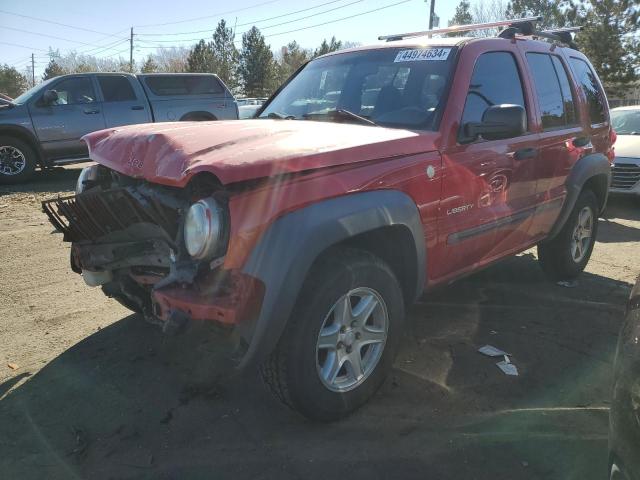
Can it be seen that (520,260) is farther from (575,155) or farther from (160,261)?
(160,261)

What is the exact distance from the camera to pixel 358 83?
3666 mm

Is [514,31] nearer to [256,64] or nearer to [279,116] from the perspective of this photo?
[279,116]

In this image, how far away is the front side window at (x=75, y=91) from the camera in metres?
10.4

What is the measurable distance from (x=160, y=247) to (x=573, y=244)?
384cm

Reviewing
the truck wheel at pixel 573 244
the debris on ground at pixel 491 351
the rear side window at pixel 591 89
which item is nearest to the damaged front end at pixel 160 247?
the debris on ground at pixel 491 351

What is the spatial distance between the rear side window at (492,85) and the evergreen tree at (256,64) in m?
39.5

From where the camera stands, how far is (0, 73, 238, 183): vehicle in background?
9852 mm

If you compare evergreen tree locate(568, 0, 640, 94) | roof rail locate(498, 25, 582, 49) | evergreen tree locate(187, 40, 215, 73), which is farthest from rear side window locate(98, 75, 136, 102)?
evergreen tree locate(187, 40, 215, 73)

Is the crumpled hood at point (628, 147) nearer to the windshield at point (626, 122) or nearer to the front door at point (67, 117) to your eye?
the windshield at point (626, 122)

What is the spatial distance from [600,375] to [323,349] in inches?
73.0

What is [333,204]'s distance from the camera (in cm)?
249

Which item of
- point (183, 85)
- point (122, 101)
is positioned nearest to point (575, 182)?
point (122, 101)

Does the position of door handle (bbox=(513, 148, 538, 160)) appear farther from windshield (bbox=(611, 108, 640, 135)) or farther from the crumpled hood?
windshield (bbox=(611, 108, 640, 135))

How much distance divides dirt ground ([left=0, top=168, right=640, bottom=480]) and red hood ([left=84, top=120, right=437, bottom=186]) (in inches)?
31.3
